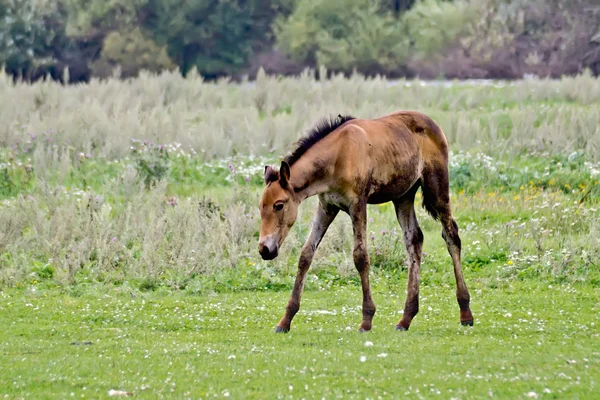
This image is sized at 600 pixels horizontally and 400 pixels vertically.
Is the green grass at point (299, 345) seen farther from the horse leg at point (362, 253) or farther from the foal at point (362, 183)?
the foal at point (362, 183)

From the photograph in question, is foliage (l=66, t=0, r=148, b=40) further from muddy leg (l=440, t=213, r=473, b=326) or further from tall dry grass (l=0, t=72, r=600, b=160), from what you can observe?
muddy leg (l=440, t=213, r=473, b=326)

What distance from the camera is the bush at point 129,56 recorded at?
168 feet

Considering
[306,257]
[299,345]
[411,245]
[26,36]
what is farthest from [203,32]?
[299,345]

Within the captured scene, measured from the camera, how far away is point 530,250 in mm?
14820

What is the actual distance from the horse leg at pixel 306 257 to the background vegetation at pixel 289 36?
115ft

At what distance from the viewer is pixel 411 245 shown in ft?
34.5

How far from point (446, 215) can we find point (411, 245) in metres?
0.51

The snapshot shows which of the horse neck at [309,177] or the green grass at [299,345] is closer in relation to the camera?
the green grass at [299,345]

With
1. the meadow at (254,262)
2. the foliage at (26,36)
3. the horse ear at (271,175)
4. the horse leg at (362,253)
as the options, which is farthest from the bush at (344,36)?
the horse ear at (271,175)

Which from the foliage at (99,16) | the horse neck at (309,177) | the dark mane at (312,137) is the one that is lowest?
the foliage at (99,16)

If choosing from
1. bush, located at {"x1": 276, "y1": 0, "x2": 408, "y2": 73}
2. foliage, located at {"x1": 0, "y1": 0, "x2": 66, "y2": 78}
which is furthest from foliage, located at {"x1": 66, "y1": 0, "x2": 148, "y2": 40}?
bush, located at {"x1": 276, "y1": 0, "x2": 408, "y2": 73}

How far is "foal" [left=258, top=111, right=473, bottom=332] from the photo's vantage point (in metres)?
9.34

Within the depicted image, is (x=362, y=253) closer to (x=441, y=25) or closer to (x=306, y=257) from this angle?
(x=306, y=257)

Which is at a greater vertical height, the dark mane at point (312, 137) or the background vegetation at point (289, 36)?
the dark mane at point (312, 137)
